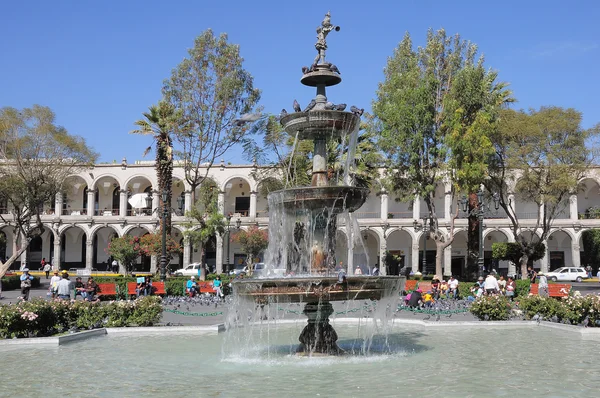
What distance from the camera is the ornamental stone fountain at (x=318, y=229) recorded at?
8695mm

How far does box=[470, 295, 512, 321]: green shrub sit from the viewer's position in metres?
14.5

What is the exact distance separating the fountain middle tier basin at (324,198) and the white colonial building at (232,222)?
30.4m

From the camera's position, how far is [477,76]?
25328 millimetres

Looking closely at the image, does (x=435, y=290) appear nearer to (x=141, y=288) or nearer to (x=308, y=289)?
(x=141, y=288)

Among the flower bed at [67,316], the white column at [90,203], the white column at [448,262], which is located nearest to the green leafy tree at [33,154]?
the white column at [90,203]

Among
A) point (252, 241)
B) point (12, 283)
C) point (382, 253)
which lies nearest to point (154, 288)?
point (12, 283)

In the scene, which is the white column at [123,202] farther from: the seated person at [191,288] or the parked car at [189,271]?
the seated person at [191,288]

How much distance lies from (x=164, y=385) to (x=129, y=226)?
37.3 m

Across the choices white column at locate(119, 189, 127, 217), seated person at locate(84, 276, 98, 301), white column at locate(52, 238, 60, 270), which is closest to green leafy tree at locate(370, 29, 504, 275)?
seated person at locate(84, 276, 98, 301)

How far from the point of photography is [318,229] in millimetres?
10016

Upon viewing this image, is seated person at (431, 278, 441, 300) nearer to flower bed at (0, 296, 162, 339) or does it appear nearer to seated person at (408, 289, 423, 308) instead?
seated person at (408, 289, 423, 308)

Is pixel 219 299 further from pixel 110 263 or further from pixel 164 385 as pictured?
pixel 110 263

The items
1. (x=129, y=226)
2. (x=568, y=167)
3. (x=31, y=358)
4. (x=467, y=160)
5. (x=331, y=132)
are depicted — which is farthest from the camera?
(x=129, y=226)

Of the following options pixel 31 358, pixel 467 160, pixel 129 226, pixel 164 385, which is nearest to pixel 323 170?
pixel 164 385
